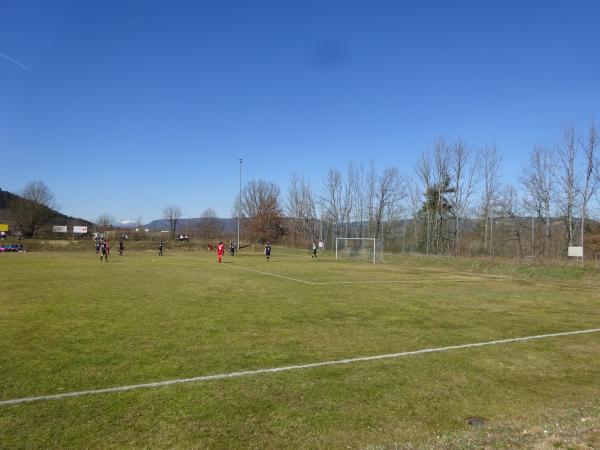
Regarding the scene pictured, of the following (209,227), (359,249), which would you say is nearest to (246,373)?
(359,249)

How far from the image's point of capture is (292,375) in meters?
6.22

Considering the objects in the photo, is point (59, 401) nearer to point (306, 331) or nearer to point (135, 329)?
point (135, 329)

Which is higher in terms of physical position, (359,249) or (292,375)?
(359,249)

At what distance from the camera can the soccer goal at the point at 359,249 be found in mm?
42325

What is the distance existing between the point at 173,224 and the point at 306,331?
106436 millimetres

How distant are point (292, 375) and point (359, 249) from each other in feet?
130

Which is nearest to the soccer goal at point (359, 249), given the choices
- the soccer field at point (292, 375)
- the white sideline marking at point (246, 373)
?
the soccer field at point (292, 375)

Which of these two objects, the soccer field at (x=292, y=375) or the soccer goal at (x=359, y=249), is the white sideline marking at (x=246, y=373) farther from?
the soccer goal at (x=359, y=249)

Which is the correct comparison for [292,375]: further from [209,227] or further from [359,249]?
[209,227]

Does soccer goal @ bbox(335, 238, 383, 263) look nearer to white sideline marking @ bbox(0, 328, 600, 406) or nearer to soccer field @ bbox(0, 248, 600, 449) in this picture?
soccer field @ bbox(0, 248, 600, 449)

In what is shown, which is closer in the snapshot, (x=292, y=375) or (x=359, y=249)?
(x=292, y=375)

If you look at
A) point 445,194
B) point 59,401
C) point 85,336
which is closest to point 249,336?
point 85,336

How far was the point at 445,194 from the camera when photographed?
158ft

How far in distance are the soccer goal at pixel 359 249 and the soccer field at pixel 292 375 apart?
96.6 feet
